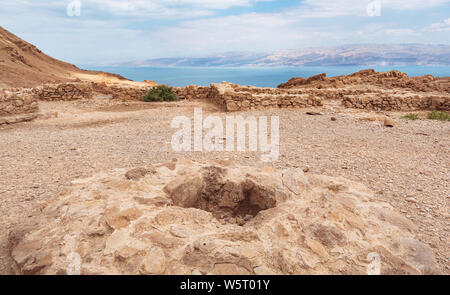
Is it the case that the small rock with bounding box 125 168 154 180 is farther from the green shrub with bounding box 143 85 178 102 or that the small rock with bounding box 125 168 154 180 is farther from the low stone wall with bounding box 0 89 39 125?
the green shrub with bounding box 143 85 178 102

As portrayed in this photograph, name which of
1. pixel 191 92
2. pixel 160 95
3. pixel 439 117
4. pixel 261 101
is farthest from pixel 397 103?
pixel 160 95

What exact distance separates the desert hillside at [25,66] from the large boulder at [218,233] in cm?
1672

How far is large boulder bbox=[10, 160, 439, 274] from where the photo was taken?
2.27 meters

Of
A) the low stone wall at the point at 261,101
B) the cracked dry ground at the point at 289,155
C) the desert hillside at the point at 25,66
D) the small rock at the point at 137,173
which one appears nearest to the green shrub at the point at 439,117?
the cracked dry ground at the point at 289,155

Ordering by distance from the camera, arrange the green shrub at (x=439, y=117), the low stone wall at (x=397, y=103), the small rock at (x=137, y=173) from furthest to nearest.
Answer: the low stone wall at (x=397, y=103) < the green shrub at (x=439, y=117) < the small rock at (x=137, y=173)

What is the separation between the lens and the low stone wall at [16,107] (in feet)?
28.9

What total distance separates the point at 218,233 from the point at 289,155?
3.66 meters

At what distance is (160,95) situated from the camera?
1363 centimetres

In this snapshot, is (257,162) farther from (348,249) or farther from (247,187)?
(348,249)

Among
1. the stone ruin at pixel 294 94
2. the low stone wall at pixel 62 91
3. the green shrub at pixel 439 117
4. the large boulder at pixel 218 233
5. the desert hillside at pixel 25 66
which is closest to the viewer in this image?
the large boulder at pixel 218 233

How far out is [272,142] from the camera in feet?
22.6

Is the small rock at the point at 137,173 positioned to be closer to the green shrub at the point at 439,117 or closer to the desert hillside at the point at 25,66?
the green shrub at the point at 439,117

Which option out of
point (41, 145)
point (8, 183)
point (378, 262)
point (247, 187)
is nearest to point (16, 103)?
point (41, 145)

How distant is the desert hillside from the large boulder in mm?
16721
